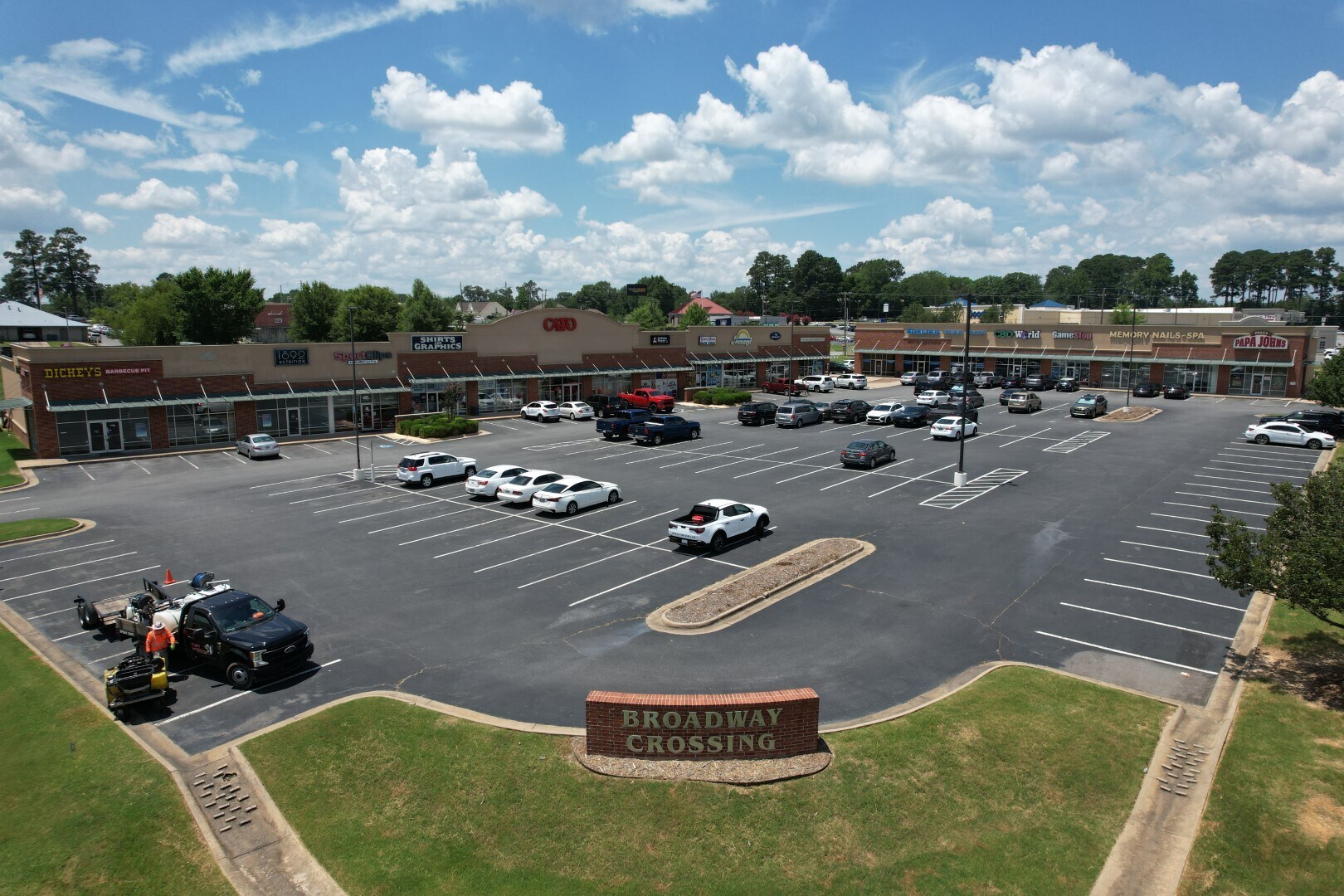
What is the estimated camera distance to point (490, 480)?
106ft

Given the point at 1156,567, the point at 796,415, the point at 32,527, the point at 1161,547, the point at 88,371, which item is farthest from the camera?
the point at 796,415

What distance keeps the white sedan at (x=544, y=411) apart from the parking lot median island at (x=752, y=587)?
1347 inches

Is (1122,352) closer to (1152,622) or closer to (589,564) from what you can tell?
(1152,622)

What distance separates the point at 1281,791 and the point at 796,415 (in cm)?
4156

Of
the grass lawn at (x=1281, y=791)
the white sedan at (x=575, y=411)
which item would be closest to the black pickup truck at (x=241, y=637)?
the grass lawn at (x=1281, y=791)

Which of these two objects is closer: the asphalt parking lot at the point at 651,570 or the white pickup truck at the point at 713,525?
the asphalt parking lot at the point at 651,570

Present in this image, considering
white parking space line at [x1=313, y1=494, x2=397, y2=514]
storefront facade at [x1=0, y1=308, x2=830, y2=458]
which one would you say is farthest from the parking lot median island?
storefront facade at [x1=0, y1=308, x2=830, y2=458]

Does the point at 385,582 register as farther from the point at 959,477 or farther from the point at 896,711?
the point at 959,477

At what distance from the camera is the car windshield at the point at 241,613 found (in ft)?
55.7

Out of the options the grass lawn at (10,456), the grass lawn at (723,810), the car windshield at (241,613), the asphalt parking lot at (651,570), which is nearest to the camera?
the grass lawn at (723,810)

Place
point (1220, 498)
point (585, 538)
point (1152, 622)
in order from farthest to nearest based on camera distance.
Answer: point (1220, 498) < point (585, 538) < point (1152, 622)

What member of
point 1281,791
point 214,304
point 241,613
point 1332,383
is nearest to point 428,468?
point 241,613

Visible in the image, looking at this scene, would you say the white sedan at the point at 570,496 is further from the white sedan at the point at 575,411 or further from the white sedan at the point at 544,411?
the white sedan at the point at 575,411

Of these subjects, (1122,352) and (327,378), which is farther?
(1122,352)
